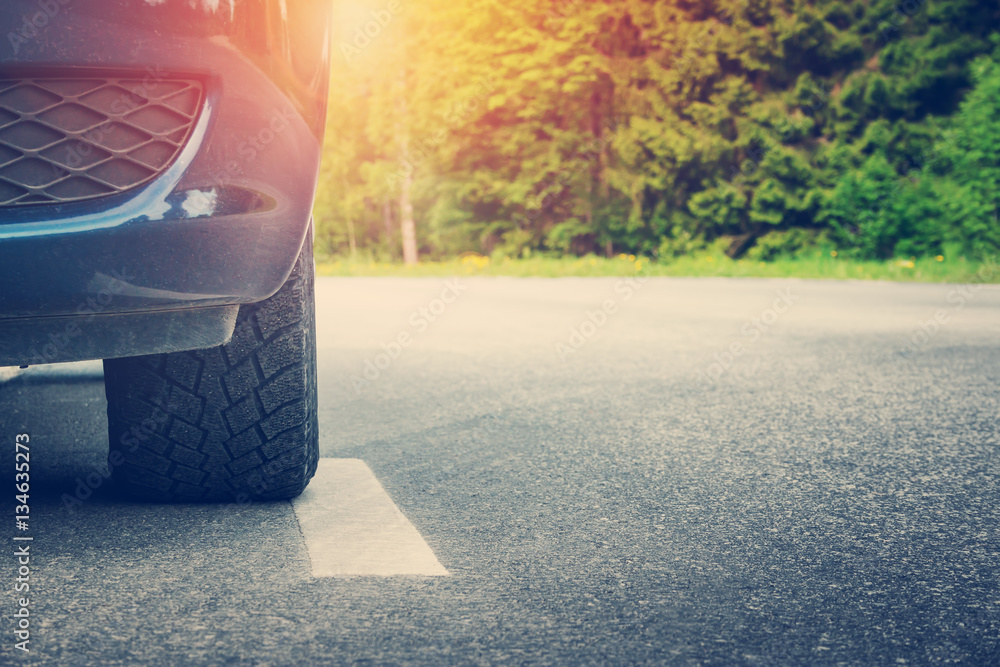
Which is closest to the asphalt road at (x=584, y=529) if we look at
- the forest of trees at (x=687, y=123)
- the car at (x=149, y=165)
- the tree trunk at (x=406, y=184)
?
the car at (x=149, y=165)

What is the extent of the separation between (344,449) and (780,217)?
54.6 ft

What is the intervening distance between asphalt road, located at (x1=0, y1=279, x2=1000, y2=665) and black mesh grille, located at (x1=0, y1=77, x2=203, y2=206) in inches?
28.0

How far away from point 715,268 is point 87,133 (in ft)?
47.6

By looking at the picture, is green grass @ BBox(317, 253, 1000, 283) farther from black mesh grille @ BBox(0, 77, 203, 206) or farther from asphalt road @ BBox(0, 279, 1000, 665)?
black mesh grille @ BBox(0, 77, 203, 206)

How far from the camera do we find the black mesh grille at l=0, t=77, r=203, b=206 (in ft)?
5.24

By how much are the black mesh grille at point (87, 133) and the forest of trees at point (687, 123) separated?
1528cm

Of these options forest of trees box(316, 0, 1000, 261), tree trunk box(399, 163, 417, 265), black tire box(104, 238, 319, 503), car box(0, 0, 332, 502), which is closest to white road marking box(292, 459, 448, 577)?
black tire box(104, 238, 319, 503)

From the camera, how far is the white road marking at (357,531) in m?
1.86

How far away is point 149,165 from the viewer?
5.49 feet

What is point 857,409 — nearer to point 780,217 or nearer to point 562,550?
point 562,550

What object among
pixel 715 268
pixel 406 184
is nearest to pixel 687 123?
pixel 715 268

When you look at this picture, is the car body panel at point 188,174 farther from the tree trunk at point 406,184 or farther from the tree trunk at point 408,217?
the tree trunk at point 408,217

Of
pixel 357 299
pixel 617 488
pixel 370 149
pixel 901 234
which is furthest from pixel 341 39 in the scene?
pixel 617 488

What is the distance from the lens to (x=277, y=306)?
2133 millimetres
